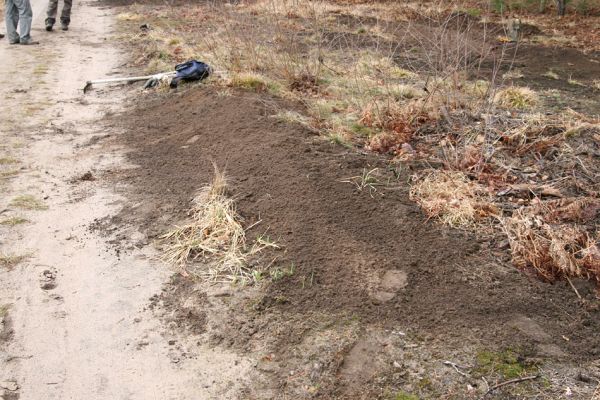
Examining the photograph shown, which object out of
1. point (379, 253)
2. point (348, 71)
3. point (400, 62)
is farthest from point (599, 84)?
point (379, 253)

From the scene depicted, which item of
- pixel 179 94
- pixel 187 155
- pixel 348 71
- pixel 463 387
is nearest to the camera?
pixel 463 387

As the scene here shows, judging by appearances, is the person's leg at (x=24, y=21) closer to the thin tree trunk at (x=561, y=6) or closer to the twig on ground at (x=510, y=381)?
the twig on ground at (x=510, y=381)

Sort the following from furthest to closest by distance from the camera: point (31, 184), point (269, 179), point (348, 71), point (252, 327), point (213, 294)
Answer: point (348, 71)
point (31, 184)
point (269, 179)
point (213, 294)
point (252, 327)

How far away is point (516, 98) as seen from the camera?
7.53 meters

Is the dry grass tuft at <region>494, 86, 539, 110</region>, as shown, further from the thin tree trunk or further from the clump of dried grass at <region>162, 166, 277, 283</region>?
the thin tree trunk

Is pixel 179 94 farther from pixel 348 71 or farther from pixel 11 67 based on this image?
pixel 11 67

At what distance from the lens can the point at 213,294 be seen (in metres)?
3.76

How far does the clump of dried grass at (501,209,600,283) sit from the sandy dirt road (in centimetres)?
196

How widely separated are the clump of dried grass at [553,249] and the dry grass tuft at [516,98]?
3.51 metres

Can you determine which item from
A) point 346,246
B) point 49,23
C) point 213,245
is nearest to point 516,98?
point 346,246

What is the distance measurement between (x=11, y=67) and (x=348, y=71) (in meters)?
5.56

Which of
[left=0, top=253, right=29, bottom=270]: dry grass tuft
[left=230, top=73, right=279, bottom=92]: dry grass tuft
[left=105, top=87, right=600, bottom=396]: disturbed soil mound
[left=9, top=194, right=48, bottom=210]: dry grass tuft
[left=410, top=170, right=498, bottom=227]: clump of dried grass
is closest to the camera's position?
[left=105, top=87, right=600, bottom=396]: disturbed soil mound

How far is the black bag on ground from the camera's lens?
8.09 m

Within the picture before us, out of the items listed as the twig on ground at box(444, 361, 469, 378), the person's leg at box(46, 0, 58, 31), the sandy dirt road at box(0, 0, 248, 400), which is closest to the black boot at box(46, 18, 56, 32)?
the person's leg at box(46, 0, 58, 31)
